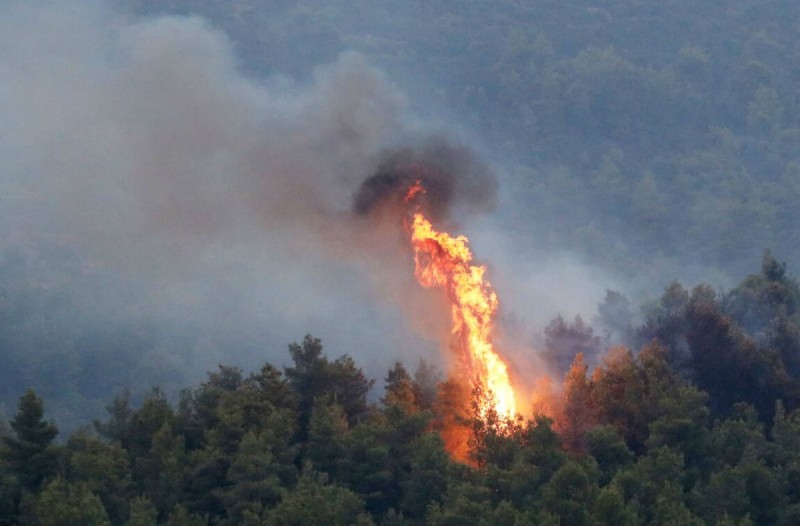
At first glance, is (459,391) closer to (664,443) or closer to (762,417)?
(664,443)

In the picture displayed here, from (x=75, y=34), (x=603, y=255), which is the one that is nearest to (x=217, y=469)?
(x=75, y=34)

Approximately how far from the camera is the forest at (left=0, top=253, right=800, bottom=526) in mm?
41781

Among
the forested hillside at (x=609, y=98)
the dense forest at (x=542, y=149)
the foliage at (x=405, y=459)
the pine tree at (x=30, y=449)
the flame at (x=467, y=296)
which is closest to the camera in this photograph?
the foliage at (x=405, y=459)

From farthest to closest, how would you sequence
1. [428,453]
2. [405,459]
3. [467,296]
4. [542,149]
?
[542,149]
[467,296]
[405,459]
[428,453]

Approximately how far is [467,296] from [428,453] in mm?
5369

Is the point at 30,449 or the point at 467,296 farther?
the point at 467,296

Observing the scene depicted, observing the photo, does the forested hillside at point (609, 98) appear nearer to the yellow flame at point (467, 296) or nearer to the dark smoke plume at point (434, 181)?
the dark smoke plume at point (434, 181)

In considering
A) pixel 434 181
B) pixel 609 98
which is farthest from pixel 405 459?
pixel 609 98

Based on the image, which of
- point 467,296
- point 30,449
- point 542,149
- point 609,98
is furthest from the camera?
point 609,98

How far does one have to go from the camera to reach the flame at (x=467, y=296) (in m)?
48.3

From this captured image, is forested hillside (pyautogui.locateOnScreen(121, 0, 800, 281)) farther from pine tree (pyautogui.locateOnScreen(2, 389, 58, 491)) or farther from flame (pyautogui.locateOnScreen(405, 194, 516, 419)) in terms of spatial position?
pine tree (pyautogui.locateOnScreen(2, 389, 58, 491))

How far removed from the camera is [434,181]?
49875 millimetres

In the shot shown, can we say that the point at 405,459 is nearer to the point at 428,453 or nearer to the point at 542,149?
the point at 428,453

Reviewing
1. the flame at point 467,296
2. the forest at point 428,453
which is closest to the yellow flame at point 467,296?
the flame at point 467,296
